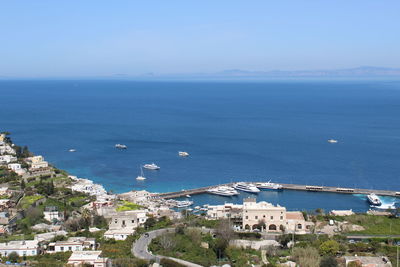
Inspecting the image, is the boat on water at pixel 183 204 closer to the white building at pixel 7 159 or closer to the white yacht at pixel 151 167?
the white yacht at pixel 151 167

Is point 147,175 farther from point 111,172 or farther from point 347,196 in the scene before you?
point 347,196

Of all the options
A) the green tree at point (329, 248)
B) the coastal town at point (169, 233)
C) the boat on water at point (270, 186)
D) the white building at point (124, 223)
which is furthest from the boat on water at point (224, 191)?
the green tree at point (329, 248)

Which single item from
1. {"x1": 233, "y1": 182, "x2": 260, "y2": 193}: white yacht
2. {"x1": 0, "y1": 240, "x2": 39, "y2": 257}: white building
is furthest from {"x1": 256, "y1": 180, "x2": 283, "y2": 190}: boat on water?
{"x1": 0, "y1": 240, "x2": 39, "y2": 257}: white building

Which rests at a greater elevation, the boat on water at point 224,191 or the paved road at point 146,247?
the paved road at point 146,247

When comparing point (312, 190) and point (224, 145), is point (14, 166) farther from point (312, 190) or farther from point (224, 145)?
point (312, 190)

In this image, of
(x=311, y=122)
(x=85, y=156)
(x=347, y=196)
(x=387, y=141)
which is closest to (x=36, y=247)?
(x=347, y=196)

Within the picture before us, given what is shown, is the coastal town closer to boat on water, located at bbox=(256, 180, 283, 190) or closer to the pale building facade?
the pale building facade

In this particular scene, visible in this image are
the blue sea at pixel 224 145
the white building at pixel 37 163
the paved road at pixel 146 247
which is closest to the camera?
the paved road at pixel 146 247

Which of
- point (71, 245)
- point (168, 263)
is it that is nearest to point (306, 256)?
point (168, 263)
